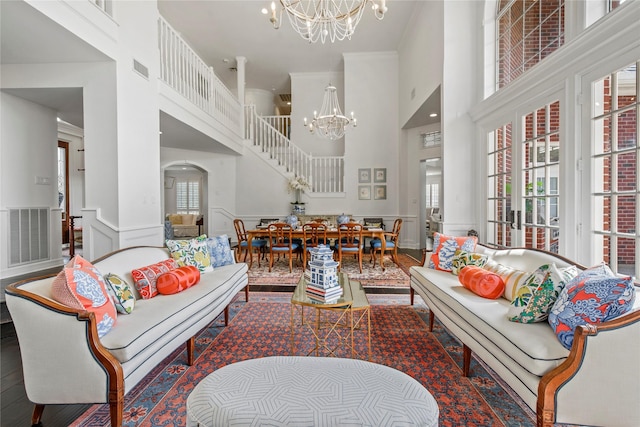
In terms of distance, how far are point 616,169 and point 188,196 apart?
555 inches

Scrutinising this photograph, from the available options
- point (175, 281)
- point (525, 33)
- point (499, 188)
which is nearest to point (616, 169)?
point (499, 188)

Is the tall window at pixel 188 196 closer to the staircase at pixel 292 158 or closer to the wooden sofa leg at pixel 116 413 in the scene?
the staircase at pixel 292 158

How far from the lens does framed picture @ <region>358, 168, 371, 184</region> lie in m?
7.89

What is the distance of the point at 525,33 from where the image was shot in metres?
3.43

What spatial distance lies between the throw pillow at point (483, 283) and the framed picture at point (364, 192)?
5455 mm

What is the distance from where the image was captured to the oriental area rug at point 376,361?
5.41 feet

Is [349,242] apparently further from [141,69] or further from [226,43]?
[226,43]

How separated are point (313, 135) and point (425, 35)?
163 inches

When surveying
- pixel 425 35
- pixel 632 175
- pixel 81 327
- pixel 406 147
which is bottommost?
pixel 81 327

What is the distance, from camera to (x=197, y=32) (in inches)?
268

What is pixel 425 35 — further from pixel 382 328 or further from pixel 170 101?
pixel 382 328

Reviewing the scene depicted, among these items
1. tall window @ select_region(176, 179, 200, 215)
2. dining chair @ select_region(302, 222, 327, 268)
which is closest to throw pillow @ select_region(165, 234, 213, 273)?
dining chair @ select_region(302, 222, 327, 268)

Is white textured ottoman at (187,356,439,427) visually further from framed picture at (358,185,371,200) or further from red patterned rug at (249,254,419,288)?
framed picture at (358,185,371,200)

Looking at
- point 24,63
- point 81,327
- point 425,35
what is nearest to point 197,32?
point 24,63
